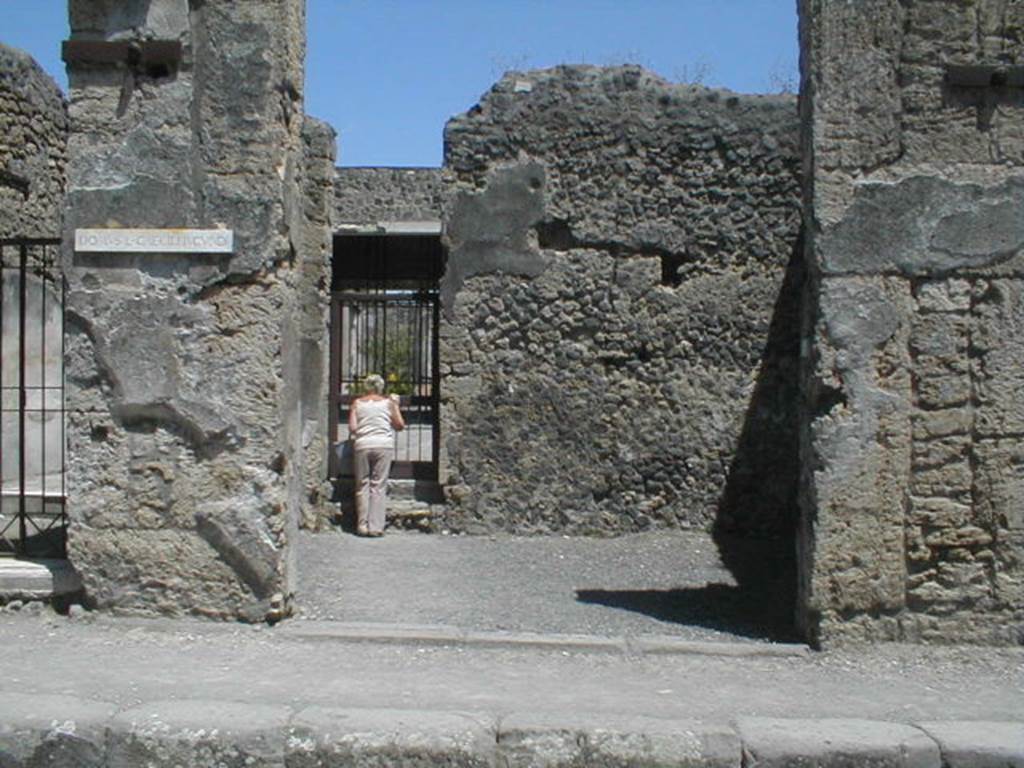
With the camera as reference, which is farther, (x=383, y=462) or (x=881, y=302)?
(x=383, y=462)

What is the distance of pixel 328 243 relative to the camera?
9.18m

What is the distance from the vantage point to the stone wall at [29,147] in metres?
9.06

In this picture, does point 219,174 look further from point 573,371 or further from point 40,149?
point 40,149

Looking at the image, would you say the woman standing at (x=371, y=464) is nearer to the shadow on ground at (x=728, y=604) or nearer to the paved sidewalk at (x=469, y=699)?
the shadow on ground at (x=728, y=604)

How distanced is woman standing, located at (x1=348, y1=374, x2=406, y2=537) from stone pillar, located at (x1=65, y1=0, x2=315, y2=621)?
11.3 feet

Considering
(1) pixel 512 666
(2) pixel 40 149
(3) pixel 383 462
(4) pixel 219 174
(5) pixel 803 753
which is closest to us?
(5) pixel 803 753

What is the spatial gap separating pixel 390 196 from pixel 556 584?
649 inches

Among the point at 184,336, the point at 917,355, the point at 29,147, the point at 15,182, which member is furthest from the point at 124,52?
the point at 29,147

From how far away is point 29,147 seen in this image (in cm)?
950

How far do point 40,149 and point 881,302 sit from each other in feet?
25.0

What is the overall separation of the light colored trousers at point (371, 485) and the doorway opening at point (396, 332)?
0.48 meters

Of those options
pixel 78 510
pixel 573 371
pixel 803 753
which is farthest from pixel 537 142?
pixel 803 753

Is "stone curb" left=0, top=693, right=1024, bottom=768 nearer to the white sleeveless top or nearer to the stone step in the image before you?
the white sleeveless top

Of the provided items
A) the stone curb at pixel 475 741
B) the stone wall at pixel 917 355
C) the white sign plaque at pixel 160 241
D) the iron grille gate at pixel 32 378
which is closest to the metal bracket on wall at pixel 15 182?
the iron grille gate at pixel 32 378
